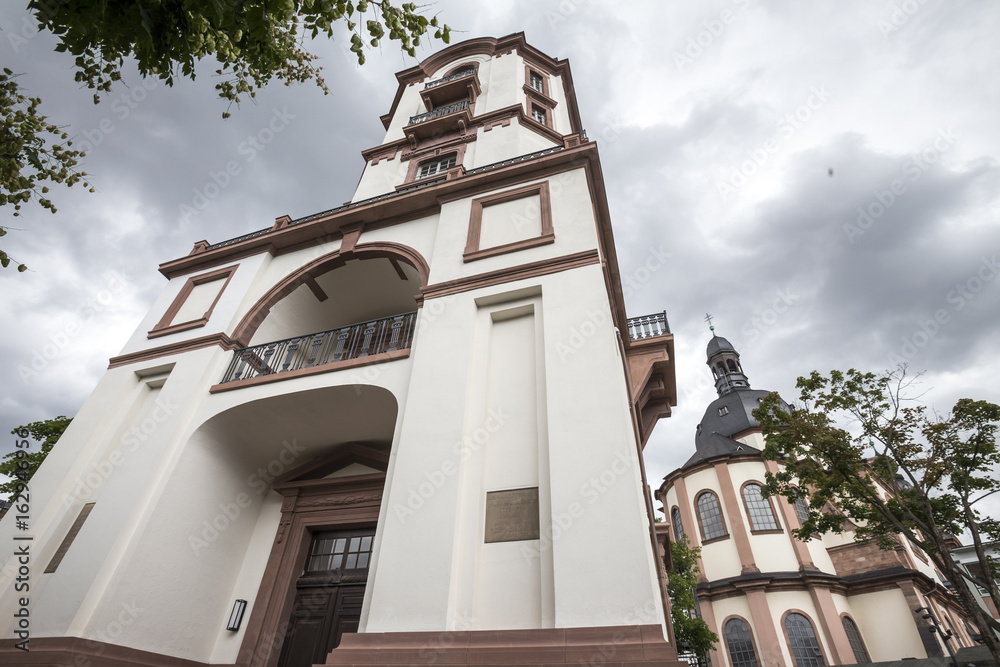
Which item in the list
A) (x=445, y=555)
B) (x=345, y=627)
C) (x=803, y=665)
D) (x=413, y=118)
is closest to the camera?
(x=445, y=555)

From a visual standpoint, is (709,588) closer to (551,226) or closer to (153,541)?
(551,226)

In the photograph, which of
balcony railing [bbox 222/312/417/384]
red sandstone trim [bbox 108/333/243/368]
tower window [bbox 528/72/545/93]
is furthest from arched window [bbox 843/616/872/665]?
red sandstone trim [bbox 108/333/243/368]

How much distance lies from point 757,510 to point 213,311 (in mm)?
23734

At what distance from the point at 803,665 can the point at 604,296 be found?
2043 cm

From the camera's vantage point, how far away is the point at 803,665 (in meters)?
19.0

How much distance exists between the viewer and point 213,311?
10117 millimetres

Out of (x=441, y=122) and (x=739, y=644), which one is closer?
(x=441, y=122)

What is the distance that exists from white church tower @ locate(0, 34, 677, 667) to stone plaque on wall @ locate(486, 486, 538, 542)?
0.02 meters

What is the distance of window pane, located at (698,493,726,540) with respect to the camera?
2390cm

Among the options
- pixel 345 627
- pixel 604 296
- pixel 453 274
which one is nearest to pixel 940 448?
pixel 604 296

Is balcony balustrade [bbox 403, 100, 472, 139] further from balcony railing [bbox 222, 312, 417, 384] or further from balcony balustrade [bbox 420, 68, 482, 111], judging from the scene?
balcony railing [bbox 222, 312, 417, 384]

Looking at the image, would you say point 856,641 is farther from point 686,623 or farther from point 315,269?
point 315,269

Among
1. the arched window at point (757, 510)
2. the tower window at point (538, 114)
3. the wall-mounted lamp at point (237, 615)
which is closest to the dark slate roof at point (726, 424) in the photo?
the arched window at point (757, 510)

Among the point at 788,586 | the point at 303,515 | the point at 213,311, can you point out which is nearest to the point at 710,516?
the point at 788,586
